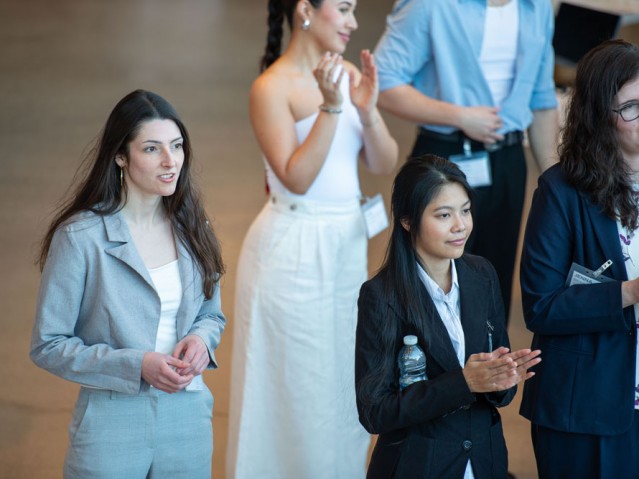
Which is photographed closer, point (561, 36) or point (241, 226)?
point (561, 36)

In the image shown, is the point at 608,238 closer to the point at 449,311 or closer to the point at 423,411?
the point at 449,311

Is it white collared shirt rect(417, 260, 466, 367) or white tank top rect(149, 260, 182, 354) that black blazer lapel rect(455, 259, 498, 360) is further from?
white tank top rect(149, 260, 182, 354)

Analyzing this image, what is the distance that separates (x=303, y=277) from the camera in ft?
11.6

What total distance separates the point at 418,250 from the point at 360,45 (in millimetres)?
7259

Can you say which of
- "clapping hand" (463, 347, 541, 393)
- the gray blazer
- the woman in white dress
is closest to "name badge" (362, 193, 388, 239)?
the woman in white dress

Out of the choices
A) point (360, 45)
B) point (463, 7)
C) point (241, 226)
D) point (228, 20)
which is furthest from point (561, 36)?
point (228, 20)

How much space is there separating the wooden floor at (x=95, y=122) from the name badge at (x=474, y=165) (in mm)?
1155

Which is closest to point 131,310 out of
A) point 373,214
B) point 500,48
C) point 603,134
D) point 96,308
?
point 96,308

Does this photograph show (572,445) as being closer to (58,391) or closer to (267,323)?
(267,323)

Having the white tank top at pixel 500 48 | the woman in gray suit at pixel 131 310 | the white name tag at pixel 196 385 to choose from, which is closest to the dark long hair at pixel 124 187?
the woman in gray suit at pixel 131 310

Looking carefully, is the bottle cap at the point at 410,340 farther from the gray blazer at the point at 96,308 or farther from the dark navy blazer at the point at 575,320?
the gray blazer at the point at 96,308

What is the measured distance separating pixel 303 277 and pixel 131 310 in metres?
1.08

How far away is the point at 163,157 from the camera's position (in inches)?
102

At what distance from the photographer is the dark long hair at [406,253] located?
2.36 meters
